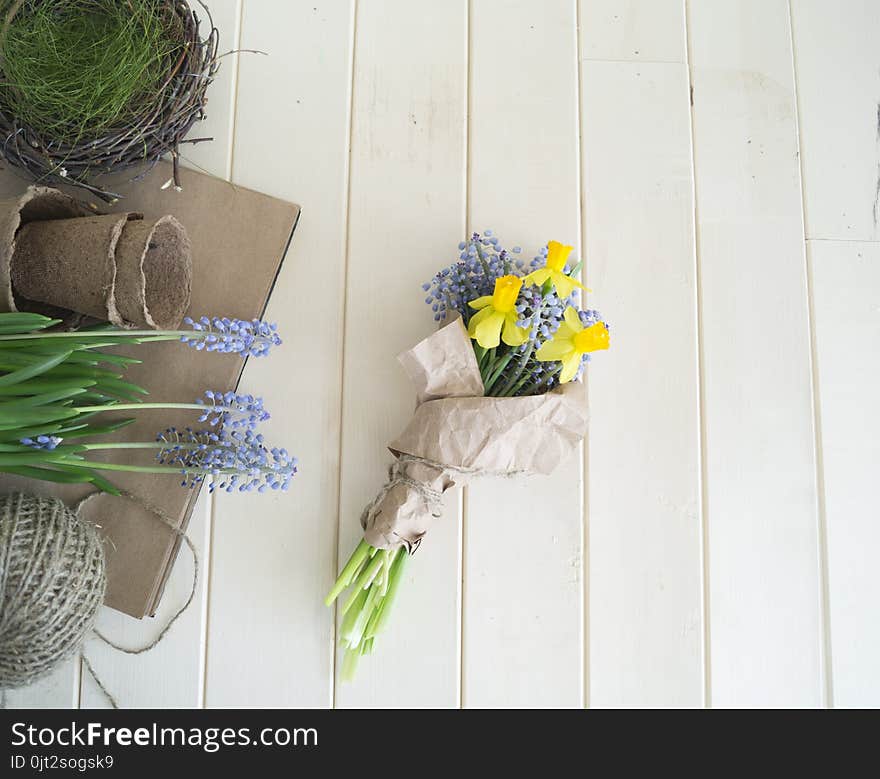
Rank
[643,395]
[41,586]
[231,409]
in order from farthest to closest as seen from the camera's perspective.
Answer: [643,395] < [231,409] < [41,586]

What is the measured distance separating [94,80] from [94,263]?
7.9 inches

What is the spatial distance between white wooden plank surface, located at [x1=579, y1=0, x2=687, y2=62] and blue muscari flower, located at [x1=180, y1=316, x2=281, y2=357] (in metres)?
0.55

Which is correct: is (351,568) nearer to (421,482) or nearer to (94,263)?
(421,482)

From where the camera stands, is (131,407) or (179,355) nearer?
(131,407)

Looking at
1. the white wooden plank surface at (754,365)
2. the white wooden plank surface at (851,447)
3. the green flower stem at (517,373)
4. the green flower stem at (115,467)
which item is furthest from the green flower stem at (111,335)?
the white wooden plank surface at (851,447)

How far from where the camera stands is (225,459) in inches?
29.9

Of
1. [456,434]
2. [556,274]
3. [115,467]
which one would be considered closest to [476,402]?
[456,434]

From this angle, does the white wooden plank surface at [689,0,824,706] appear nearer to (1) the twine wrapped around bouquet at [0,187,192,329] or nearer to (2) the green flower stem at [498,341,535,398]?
(2) the green flower stem at [498,341,535,398]

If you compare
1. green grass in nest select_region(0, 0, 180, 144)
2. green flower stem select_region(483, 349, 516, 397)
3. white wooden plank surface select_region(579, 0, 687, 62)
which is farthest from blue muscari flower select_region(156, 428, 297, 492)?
white wooden plank surface select_region(579, 0, 687, 62)

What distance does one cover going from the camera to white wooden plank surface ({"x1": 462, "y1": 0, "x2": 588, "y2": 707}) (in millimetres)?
852

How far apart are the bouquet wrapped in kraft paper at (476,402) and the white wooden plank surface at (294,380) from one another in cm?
6

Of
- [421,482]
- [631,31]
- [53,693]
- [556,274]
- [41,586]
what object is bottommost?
[53,693]

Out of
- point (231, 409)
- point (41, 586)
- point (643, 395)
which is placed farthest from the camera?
point (643, 395)
